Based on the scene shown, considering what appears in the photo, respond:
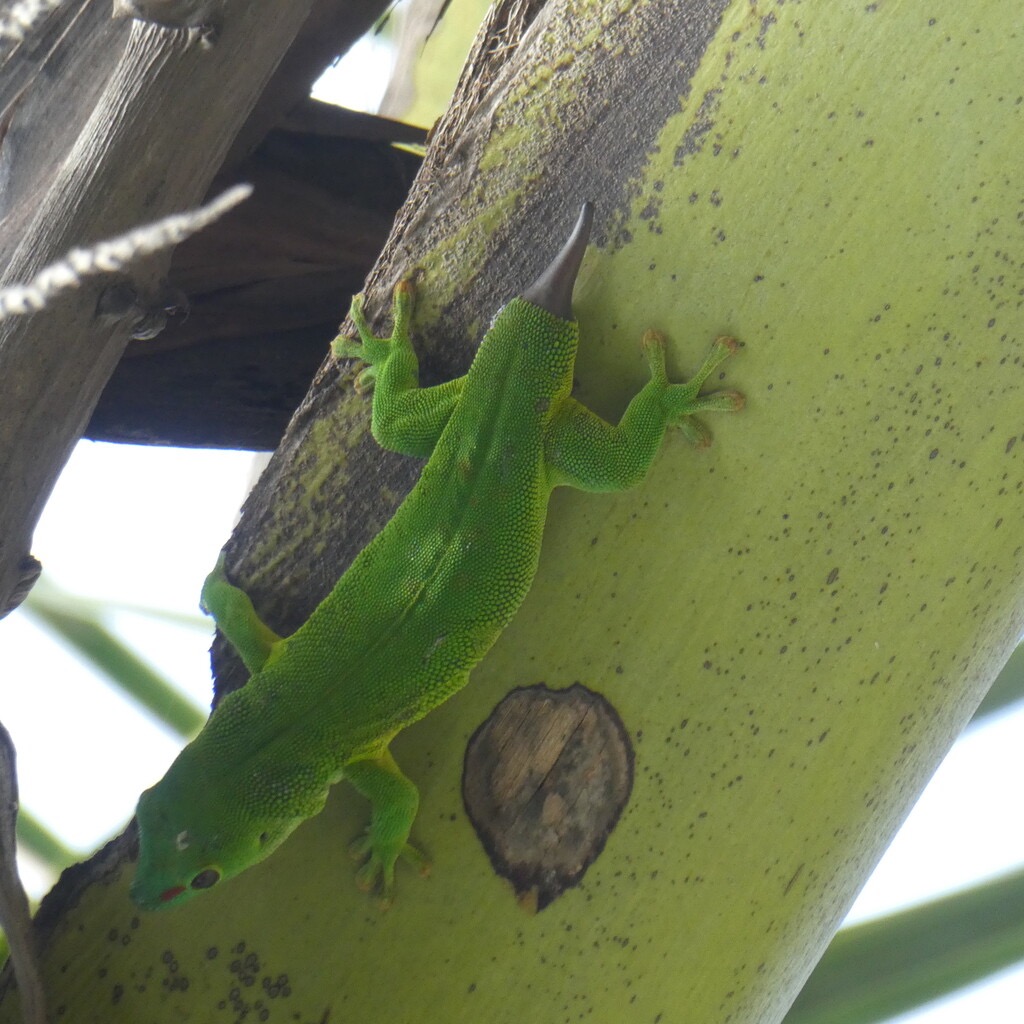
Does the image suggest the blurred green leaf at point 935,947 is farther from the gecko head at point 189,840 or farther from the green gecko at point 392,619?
the gecko head at point 189,840

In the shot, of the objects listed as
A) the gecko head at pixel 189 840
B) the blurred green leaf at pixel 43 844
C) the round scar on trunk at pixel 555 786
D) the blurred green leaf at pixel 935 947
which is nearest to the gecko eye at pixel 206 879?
the gecko head at pixel 189 840

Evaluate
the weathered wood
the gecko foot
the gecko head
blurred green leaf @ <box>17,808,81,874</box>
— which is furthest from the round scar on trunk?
blurred green leaf @ <box>17,808,81,874</box>

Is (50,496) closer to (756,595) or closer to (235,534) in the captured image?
(235,534)

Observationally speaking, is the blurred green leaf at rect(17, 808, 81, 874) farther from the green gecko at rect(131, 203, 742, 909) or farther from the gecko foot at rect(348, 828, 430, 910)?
the gecko foot at rect(348, 828, 430, 910)

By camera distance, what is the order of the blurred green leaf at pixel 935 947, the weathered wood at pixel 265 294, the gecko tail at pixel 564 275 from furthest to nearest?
1. the weathered wood at pixel 265 294
2. the blurred green leaf at pixel 935 947
3. the gecko tail at pixel 564 275

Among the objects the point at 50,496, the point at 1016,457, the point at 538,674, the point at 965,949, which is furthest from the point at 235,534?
the point at 965,949

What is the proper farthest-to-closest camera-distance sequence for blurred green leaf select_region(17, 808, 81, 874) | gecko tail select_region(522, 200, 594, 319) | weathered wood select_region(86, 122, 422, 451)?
blurred green leaf select_region(17, 808, 81, 874) < weathered wood select_region(86, 122, 422, 451) < gecko tail select_region(522, 200, 594, 319)

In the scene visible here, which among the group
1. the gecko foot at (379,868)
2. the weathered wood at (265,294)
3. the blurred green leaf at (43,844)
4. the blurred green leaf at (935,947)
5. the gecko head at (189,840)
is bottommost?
the blurred green leaf at (43,844)

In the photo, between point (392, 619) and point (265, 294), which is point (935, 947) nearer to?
point (392, 619)
